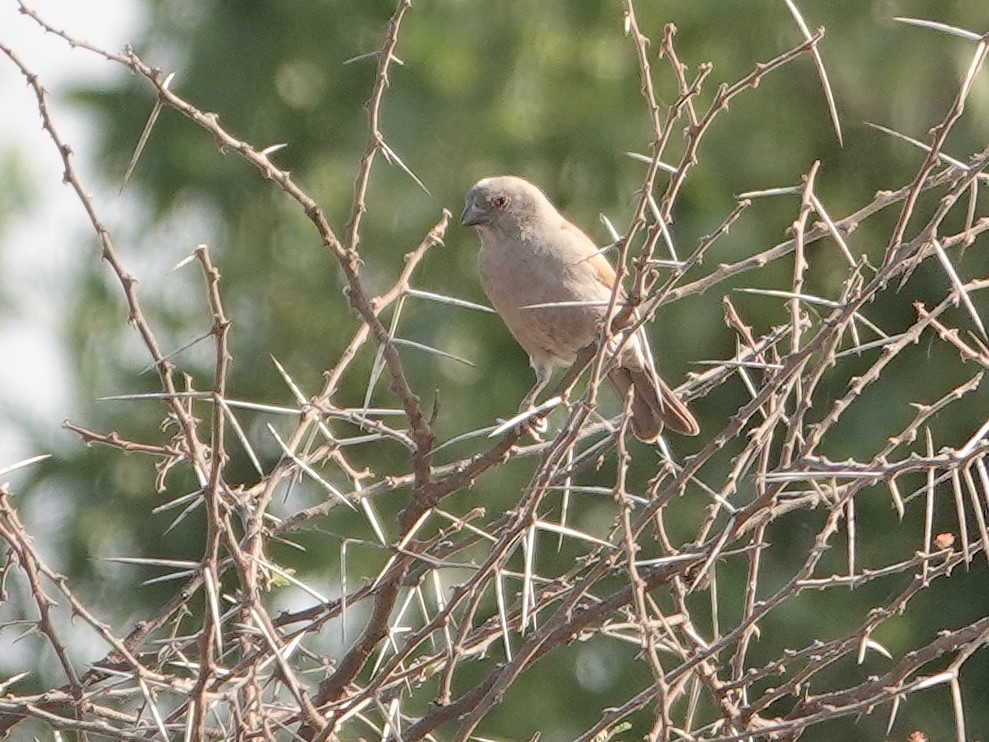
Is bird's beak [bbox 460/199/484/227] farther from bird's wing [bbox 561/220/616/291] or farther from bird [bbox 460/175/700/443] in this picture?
bird's wing [bbox 561/220/616/291]

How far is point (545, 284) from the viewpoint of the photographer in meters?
5.42

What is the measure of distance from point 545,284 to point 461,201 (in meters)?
3.75

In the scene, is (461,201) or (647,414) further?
(461,201)

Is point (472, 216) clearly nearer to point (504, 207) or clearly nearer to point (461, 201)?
point (504, 207)

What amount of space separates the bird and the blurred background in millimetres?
2119

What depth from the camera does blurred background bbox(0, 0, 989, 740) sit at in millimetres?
8547

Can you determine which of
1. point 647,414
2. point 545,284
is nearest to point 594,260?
point 545,284

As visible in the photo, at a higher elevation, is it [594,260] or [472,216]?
[472,216]

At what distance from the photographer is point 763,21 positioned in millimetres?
9469

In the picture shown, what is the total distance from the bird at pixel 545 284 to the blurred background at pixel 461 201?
6.95 ft

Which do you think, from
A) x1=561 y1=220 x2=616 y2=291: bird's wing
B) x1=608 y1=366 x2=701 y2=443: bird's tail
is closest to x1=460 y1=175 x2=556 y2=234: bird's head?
x1=561 y1=220 x2=616 y2=291: bird's wing

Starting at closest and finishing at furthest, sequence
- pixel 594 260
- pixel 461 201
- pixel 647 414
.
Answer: pixel 647 414 → pixel 594 260 → pixel 461 201

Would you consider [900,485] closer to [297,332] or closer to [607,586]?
[607,586]

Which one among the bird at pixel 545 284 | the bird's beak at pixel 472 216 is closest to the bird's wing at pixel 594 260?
the bird at pixel 545 284
